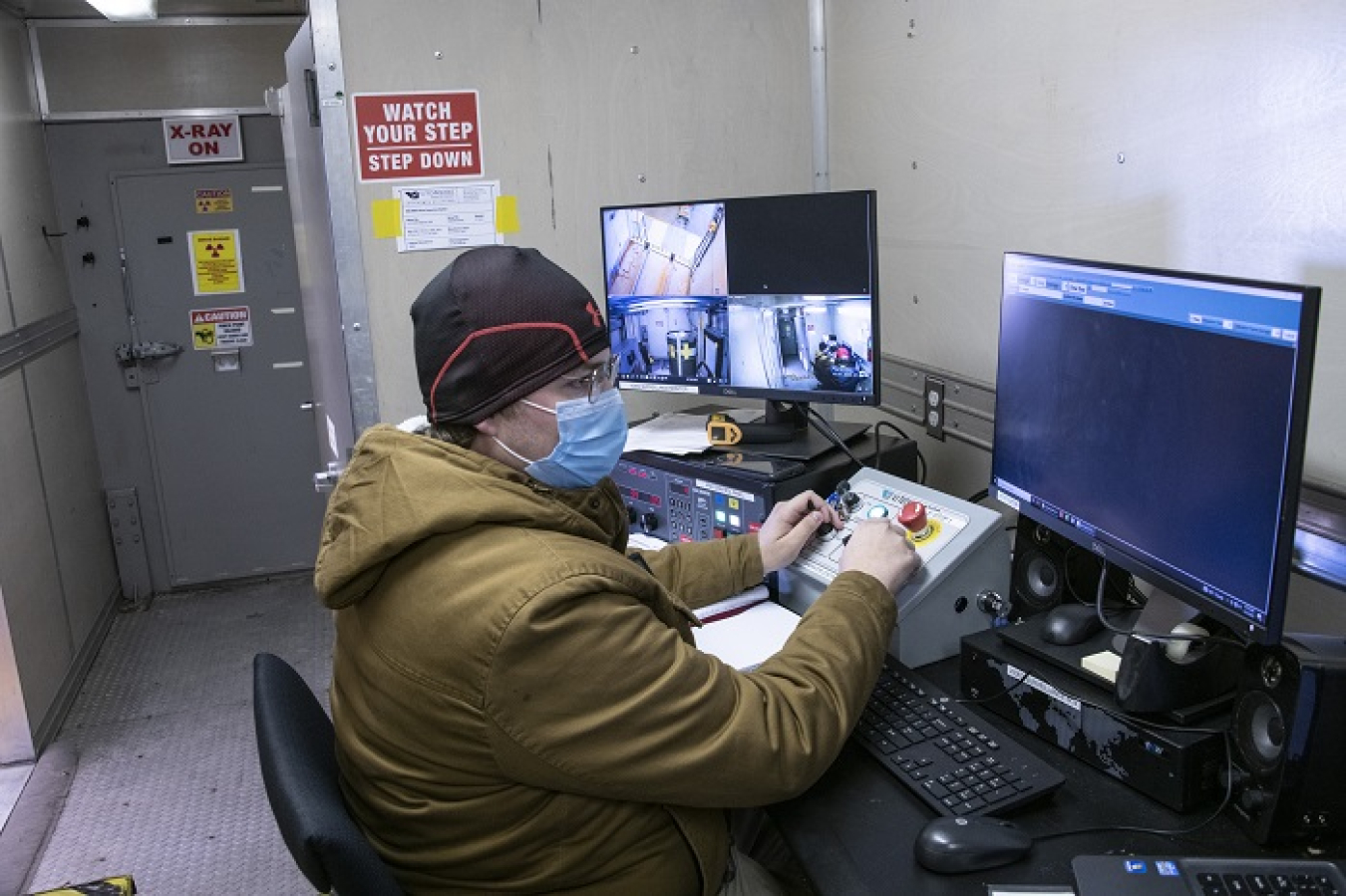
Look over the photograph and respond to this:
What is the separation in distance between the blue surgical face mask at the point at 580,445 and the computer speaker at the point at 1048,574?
66 cm

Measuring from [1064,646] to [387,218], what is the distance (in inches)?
63.2

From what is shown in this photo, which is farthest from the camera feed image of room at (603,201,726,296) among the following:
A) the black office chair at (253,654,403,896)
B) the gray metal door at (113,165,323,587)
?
the gray metal door at (113,165,323,587)

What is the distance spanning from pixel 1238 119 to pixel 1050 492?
544mm

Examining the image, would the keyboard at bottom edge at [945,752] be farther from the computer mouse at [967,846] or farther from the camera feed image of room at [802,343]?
the camera feed image of room at [802,343]

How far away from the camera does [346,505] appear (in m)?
1.12

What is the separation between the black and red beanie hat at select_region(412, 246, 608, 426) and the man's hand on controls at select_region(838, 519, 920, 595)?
485mm

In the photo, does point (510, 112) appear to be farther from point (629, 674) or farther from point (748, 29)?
point (629, 674)

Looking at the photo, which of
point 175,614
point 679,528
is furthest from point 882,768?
point 175,614

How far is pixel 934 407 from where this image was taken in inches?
83.4

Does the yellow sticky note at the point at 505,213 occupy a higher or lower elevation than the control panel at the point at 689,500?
higher

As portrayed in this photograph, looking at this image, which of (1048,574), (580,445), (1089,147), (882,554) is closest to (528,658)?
(580,445)

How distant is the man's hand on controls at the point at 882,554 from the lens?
1.40 metres

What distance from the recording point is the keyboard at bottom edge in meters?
1.13

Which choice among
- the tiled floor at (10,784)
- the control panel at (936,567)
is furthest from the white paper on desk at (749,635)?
the tiled floor at (10,784)
